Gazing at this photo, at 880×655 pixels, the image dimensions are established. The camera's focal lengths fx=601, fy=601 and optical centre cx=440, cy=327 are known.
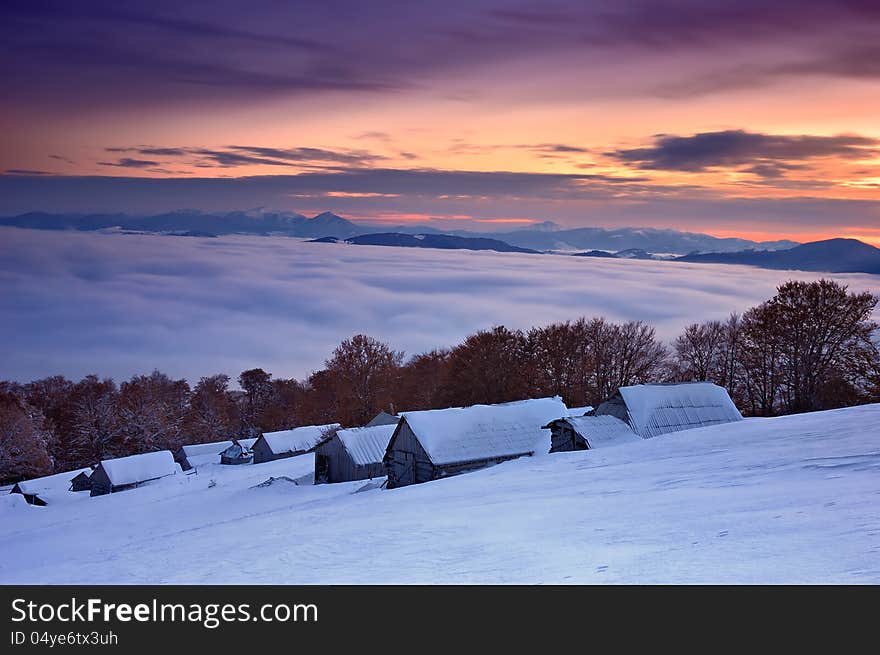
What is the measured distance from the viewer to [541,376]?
2210 inches

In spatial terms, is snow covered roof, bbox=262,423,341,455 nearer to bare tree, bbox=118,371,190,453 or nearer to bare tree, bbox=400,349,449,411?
bare tree, bbox=400,349,449,411

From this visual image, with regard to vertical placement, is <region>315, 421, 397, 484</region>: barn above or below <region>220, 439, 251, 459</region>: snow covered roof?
above

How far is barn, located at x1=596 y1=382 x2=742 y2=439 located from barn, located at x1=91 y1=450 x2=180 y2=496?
37269 mm

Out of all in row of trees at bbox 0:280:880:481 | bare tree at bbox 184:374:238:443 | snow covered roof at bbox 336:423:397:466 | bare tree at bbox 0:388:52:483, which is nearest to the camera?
snow covered roof at bbox 336:423:397:466

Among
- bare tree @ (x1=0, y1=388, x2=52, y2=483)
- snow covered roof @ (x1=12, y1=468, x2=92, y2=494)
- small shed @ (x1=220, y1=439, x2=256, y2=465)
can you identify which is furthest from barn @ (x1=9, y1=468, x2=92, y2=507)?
small shed @ (x1=220, y1=439, x2=256, y2=465)

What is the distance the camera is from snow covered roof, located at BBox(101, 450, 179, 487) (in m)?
47.3

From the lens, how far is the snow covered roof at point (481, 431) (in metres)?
28.7

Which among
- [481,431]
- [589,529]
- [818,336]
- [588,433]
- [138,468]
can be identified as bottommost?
[138,468]

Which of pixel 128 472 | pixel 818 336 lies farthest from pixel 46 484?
pixel 818 336

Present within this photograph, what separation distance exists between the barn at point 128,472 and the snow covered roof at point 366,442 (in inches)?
935

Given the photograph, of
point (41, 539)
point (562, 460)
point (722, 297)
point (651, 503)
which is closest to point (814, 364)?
point (562, 460)

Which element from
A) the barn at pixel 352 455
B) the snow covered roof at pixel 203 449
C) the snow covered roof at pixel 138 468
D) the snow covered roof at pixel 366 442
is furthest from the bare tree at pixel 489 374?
the snow covered roof at pixel 203 449

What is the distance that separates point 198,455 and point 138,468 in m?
16.0

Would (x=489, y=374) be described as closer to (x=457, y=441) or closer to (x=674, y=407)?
(x=674, y=407)
